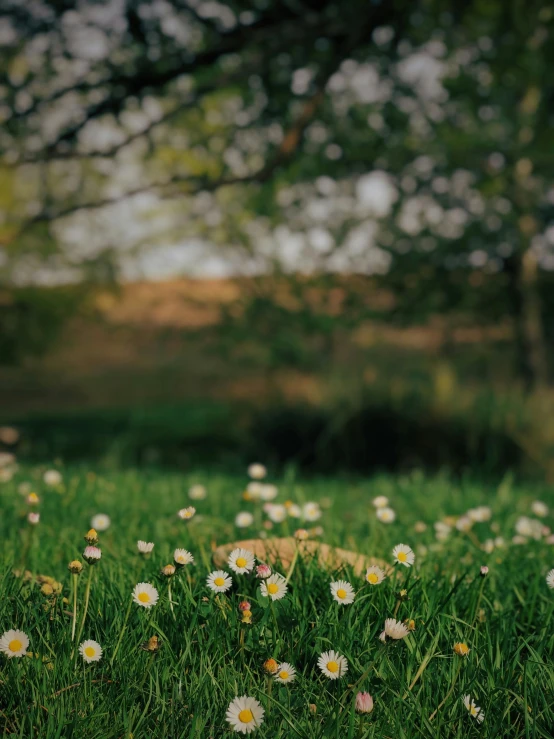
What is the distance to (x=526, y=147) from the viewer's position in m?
6.82

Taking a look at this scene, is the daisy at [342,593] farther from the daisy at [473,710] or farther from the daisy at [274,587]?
the daisy at [473,710]

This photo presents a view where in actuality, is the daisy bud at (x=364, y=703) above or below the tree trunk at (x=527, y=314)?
above

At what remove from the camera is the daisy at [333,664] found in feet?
5.36

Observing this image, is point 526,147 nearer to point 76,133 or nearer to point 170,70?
point 170,70

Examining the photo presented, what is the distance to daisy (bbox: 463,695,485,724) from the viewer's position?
1666 mm

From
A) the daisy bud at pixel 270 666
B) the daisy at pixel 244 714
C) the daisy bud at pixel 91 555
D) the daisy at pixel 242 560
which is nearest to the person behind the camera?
the daisy at pixel 244 714

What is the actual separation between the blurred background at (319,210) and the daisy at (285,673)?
433 cm

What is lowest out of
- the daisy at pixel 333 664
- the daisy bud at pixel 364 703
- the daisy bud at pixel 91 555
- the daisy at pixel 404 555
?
the daisy at pixel 404 555

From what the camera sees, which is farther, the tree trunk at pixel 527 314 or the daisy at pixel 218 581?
the tree trunk at pixel 527 314

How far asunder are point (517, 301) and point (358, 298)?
3228mm

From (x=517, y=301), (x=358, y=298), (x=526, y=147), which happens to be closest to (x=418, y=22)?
(x=526, y=147)

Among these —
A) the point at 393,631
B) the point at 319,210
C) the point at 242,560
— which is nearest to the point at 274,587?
the point at 242,560

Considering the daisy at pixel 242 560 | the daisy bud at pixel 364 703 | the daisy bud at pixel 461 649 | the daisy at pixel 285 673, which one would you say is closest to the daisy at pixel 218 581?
the daisy at pixel 242 560

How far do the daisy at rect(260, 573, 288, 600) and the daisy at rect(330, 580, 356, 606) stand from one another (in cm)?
13
